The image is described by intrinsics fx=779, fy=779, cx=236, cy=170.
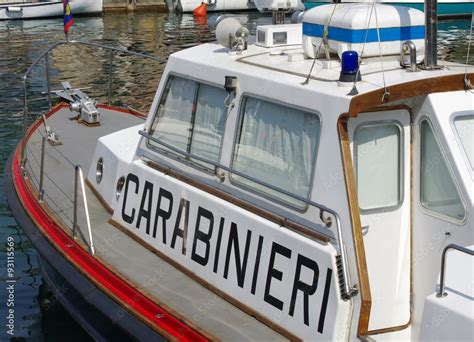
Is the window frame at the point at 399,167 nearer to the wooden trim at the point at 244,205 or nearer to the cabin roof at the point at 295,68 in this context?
the cabin roof at the point at 295,68

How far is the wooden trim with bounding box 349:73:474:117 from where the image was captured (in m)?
5.07

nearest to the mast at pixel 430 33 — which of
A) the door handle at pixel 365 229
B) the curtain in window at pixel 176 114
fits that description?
the door handle at pixel 365 229

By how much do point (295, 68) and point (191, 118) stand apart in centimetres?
114

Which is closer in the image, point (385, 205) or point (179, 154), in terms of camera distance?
point (385, 205)

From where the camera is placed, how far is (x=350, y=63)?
17.3 feet

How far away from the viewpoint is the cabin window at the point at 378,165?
17.3ft

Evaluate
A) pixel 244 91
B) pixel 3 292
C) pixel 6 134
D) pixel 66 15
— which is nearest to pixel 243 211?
pixel 244 91

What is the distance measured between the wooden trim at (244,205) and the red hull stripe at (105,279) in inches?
38.0

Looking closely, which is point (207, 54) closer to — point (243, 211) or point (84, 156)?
point (243, 211)

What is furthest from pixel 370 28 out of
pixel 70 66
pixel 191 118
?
pixel 70 66

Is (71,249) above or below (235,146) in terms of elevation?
below

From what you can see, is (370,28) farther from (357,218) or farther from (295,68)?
(357,218)

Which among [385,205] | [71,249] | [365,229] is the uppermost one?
[385,205]

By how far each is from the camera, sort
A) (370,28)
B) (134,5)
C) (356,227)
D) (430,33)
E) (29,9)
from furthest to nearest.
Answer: (134,5) < (29,9) < (370,28) < (430,33) < (356,227)
